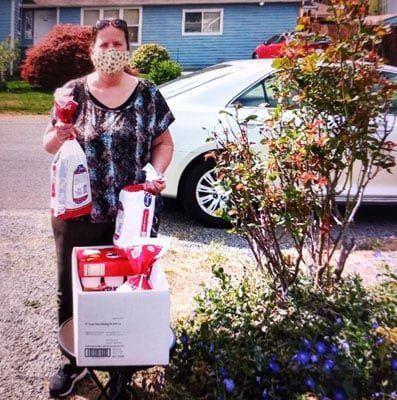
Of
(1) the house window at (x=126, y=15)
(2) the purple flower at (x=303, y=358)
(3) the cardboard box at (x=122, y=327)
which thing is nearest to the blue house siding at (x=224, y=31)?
(1) the house window at (x=126, y=15)

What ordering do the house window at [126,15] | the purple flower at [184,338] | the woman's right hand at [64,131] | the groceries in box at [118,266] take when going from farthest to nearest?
the house window at [126,15] → the purple flower at [184,338] → the woman's right hand at [64,131] → the groceries in box at [118,266]

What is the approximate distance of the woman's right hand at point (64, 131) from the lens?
8.00ft

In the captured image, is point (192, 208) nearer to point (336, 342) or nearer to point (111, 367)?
point (336, 342)

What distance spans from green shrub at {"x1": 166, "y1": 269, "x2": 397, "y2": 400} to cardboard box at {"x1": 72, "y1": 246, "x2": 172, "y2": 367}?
1.72 ft

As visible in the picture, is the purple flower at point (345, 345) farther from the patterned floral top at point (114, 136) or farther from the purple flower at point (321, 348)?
the patterned floral top at point (114, 136)

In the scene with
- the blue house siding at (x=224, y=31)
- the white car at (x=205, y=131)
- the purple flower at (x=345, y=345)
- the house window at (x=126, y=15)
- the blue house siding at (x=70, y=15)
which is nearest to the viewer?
the purple flower at (x=345, y=345)

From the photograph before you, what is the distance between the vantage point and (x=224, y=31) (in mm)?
24188

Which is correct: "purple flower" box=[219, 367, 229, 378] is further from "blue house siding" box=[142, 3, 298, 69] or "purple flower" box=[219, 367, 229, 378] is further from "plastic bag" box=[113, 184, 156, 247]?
"blue house siding" box=[142, 3, 298, 69]

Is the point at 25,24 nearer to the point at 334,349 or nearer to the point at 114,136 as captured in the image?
the point at 114,136

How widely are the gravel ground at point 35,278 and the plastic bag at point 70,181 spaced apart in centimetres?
98

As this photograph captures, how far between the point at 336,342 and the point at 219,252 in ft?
7.16

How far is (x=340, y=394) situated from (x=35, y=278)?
2552 mm

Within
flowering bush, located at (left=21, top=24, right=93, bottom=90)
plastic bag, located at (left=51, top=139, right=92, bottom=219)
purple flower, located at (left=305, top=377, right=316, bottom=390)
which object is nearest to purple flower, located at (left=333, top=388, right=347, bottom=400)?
purple flower, located at (left=305, top=377, right=316, bottom=390)

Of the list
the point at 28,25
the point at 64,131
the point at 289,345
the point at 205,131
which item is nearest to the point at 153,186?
the point at 64,131
